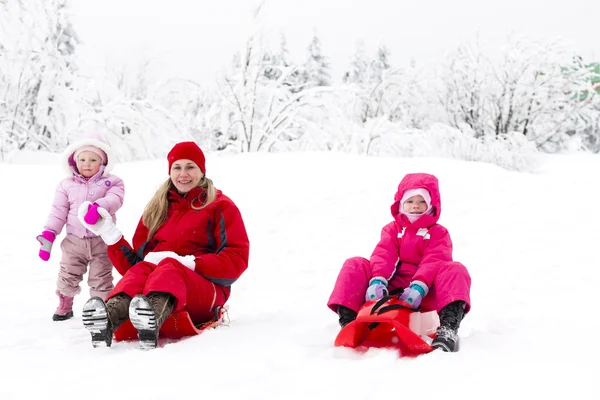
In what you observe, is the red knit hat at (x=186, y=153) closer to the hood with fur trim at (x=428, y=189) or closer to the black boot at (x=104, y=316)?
the black boot at (x=104, y=316)

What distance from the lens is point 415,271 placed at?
9.96 ft

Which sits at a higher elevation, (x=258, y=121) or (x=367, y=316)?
(x=258, y=121)

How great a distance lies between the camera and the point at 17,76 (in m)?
10.5

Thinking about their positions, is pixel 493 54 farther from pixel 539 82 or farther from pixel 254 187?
pixel 254 187

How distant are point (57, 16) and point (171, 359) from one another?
10.1 meters

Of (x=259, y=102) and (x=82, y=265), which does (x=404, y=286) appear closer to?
(x=82, y=265)

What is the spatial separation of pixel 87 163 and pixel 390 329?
217 centimetres

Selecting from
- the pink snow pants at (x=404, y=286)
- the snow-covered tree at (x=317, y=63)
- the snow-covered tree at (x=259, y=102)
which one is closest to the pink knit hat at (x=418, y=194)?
the pink snow pants at (x=404, y=286)

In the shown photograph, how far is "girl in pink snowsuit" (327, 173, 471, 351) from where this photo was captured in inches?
105

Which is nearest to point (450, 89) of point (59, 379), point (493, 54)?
point (493, 54)

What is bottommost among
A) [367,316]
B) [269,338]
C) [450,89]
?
[269,338]

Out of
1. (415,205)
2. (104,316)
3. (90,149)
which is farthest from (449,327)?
(90,149)

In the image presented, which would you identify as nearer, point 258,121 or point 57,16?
point 57,16

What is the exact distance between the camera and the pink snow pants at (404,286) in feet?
8.82
